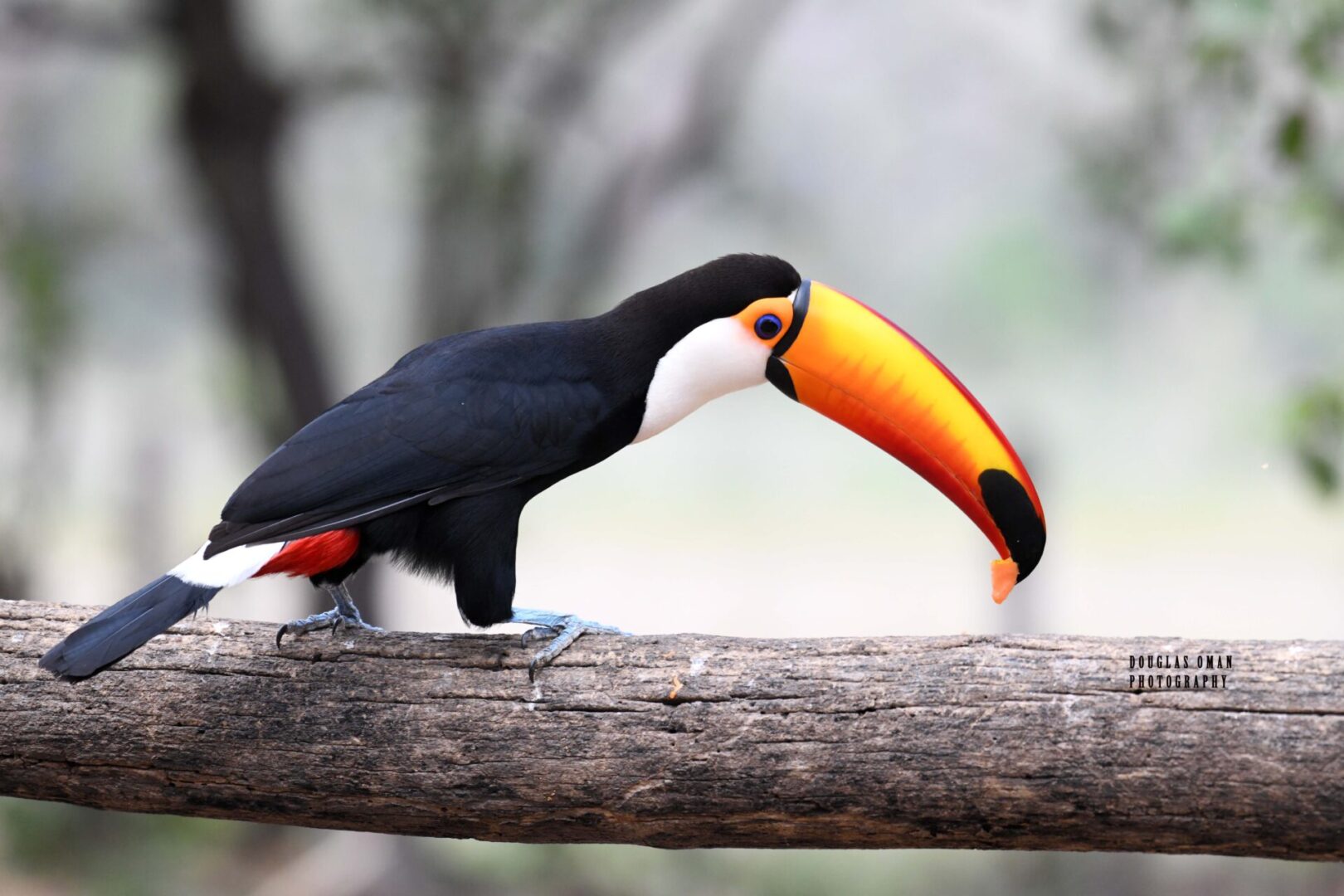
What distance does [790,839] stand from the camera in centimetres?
183

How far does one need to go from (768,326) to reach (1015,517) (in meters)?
0.51

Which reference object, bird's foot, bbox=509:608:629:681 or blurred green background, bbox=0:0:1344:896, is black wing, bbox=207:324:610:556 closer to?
bird's foot, bbox=509:608:629:681

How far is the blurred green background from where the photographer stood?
4.64 metres

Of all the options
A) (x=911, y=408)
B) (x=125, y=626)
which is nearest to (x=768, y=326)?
(x=911, y=408)

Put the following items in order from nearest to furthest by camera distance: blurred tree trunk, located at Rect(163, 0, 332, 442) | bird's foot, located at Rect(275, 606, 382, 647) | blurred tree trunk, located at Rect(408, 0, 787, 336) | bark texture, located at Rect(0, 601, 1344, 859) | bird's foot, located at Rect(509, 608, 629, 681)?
bark texture, located at Rect(0, 601, 1344, 859) → bird's foot, located at Rect(509, 608, 629, 681) → bird's foot, located at Rect(275, 606, 382, 647) → blurred tree trunk, located at Rect(163, 0, 332, 442) → blurred tree trunk, located at Rect(408, 0, 787, 336)

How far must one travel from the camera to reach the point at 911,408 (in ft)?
6.89

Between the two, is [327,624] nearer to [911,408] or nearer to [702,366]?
[702,366]

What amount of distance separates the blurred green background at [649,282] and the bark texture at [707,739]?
6.02ft

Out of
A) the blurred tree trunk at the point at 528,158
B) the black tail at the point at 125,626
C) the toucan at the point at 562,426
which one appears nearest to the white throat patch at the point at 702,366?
the toucan at the point at 562,426

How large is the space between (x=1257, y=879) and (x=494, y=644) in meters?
4.09

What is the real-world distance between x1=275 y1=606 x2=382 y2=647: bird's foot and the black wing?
23 cm

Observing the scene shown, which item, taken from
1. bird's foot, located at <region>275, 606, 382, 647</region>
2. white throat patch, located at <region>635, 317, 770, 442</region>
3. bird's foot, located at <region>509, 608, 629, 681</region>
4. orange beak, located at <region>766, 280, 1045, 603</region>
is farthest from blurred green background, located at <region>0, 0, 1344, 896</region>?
bird's foot, located at <region>275, 606, 382, 647</region>

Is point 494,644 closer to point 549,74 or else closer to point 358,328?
point 549,74

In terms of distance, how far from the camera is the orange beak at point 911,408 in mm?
2043
